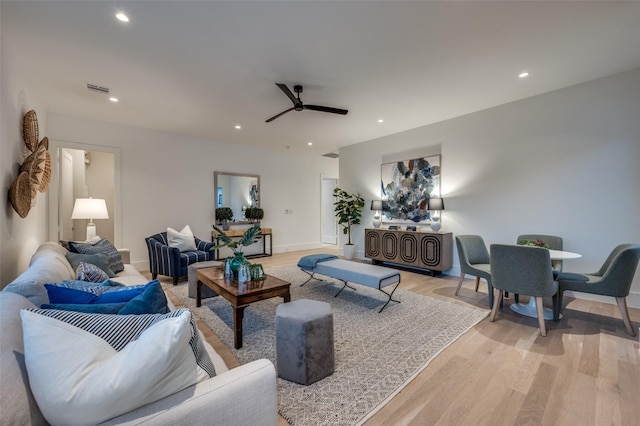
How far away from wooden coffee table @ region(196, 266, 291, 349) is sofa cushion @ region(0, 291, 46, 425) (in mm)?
1493

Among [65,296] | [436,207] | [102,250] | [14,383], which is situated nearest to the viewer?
[14,383]

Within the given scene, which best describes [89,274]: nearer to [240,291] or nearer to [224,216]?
[240,291]

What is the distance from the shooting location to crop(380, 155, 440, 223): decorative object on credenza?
5.09 meters

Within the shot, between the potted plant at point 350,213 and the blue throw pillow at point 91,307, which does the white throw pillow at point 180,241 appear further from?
the blue throw pillow at point 91,307

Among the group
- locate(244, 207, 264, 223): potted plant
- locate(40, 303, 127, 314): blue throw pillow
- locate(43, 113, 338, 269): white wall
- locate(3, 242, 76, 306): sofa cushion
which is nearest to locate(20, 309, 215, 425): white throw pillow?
locate(40, 303, 127, 314): blue throw pillow

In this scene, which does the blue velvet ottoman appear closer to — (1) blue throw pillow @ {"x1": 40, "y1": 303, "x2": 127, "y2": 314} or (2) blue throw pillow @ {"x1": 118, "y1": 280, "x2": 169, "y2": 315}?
(2) blue throw pillow @ {"x1": 118, "y1": 280, "x2": 169, "y2": 315}

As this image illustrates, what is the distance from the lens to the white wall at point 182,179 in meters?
4.94

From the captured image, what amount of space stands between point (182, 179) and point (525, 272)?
5.92m

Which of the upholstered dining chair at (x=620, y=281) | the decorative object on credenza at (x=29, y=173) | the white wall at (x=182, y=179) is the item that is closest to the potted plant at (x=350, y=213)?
the white wall at (x=182, y=179)

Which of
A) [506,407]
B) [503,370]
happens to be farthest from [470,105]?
[506,407]

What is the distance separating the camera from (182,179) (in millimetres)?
5672

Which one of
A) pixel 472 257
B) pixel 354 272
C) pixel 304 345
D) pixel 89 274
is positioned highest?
pixel 89 274

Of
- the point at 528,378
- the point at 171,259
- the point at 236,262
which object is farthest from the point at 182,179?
the point at 528,378

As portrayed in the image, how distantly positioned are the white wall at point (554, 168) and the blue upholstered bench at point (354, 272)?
222cm
